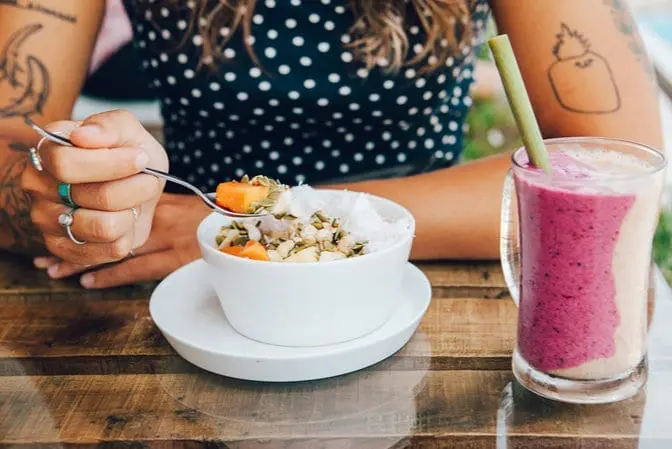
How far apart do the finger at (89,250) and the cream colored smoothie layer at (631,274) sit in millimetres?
612

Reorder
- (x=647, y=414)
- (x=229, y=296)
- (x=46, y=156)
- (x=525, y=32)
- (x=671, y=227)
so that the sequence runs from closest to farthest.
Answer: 1. (x=647, y=414)
2. (x=229, y=296)
3. (x=46, y=156)
4. (x=525, y=32)
5. (x=671, y=227)

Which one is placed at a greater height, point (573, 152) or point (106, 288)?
point (573, 152)

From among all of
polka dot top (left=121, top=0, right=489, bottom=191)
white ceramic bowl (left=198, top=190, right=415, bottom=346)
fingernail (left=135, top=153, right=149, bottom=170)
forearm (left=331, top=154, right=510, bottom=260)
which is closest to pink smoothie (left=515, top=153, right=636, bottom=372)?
white ceramic bowl (left=198, top=190, right=415, bottom=346)

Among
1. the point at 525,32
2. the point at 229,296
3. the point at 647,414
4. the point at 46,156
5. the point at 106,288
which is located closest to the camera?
the point at 647,414

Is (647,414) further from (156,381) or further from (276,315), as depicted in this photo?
(156,381)

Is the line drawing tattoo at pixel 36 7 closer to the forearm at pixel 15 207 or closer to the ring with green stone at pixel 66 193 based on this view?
the forearm at pixel 15 207

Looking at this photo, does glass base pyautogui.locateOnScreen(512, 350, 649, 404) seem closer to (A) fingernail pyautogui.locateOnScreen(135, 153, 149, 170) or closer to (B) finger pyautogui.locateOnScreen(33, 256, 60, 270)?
(A) fingernail pyautogui.locateOnScreen(135, 153, 149, 170)

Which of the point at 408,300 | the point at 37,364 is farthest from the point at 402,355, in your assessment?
the point at 37,364

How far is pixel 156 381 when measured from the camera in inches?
35.3

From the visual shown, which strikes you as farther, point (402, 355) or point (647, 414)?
point (402, 355)

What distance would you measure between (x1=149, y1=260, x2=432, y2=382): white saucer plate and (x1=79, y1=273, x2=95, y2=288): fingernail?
6.7 inches

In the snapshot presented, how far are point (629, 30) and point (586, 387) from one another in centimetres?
75

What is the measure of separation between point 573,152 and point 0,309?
0.82 metres

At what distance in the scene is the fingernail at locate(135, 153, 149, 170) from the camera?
98 cm
